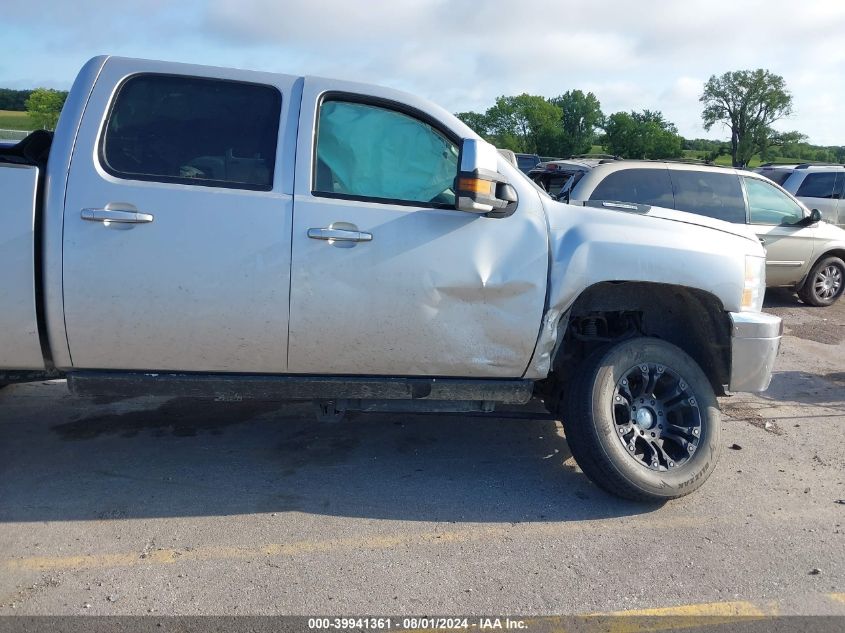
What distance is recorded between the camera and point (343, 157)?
375 centimetres

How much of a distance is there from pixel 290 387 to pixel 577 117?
60.6 m

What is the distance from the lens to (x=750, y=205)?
8.88 meters

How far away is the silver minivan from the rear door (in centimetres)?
478

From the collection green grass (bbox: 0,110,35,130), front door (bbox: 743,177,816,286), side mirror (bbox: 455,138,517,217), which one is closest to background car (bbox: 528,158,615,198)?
front door (bbox: 743,177,816,286)

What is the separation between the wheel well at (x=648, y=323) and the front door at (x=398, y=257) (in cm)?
46

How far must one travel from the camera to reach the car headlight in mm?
4117

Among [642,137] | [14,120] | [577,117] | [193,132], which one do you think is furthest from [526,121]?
[193,132]

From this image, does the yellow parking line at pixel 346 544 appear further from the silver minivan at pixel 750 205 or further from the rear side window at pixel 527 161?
the rear side window at pixel 527 161

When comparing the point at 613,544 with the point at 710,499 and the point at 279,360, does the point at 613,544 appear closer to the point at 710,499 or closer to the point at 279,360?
the point at 710,499

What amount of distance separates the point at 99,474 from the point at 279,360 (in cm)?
138

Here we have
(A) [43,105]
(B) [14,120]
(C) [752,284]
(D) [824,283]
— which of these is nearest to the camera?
(C) [752,284]

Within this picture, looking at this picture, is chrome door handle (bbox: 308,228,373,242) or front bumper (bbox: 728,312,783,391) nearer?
chrome door handle (bbox: 308,228,373,242)

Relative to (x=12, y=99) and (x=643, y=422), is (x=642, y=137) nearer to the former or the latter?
(x=12, y=99)

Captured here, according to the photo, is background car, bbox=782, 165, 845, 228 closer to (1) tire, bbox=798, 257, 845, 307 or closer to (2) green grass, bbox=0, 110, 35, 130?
(1) tire, bbox=798, 257, 845, 307
